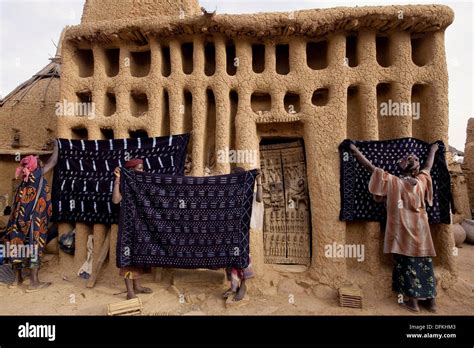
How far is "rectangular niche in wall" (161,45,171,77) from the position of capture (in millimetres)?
5402

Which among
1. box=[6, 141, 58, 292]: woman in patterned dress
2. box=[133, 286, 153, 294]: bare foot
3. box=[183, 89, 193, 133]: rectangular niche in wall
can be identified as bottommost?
box=[133, 286, 153, 294]: bare foot

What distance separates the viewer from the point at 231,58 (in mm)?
5371

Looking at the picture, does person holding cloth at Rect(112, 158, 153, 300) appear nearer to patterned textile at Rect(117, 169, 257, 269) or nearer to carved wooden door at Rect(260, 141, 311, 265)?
patterned textile at Rect(117, 169, 257, 269)

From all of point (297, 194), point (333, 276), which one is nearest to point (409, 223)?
point (333, 276)

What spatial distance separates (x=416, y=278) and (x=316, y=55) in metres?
4.21

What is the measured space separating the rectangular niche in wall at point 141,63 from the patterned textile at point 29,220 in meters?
2.64

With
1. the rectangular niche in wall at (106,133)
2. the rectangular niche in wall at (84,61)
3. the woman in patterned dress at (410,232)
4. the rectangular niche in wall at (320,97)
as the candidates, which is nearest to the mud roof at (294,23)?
the rectangular niche in wall at (84,61)

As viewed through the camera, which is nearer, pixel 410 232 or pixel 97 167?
pixel 410 232

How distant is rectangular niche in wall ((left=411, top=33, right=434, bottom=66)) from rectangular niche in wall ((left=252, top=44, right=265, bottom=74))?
2.69m

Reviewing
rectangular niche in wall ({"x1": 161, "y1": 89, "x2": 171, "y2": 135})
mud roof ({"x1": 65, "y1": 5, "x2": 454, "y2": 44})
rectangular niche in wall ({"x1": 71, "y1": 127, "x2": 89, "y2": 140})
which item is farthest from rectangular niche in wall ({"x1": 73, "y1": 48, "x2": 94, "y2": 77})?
rectangular niche in wall ({"x1": 161, "y1": 89, "x2": 171, "y2": 135})

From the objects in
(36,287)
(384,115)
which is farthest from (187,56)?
(36,287)

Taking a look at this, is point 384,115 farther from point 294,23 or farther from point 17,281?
point 17,281

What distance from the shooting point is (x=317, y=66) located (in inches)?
210
